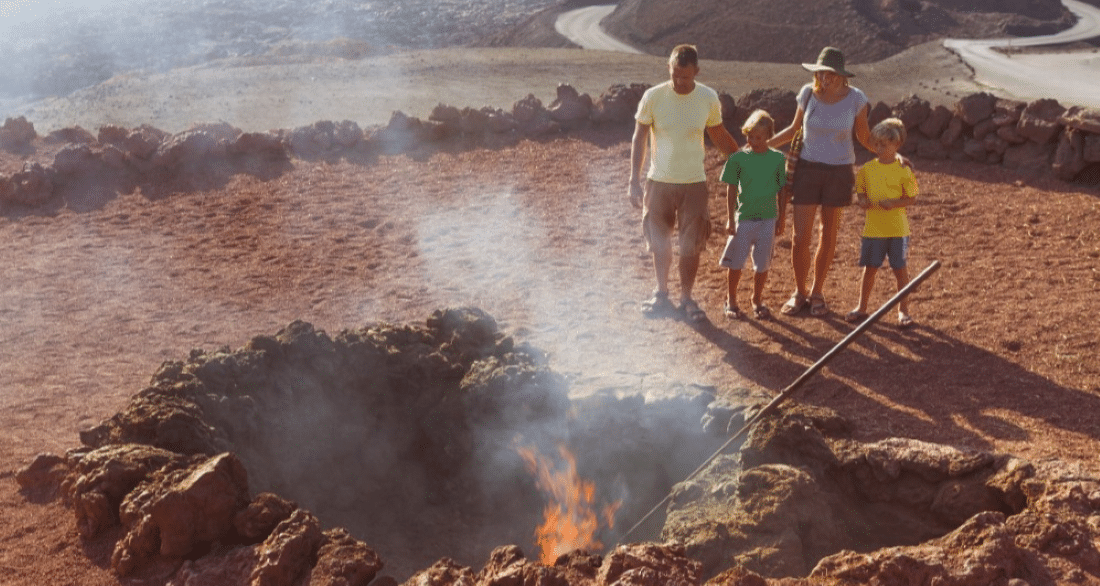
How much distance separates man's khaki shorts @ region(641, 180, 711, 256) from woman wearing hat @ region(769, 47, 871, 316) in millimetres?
580

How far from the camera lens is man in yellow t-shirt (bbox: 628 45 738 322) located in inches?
275

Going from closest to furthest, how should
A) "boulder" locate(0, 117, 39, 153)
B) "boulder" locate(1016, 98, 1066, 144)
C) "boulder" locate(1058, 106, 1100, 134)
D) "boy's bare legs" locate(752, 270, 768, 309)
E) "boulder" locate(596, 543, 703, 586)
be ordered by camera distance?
"boulder" locate(596, 543, 703, 586), "boy's bare legs" locate(752, 270, 768, 309), "boulder" locate(1058, 106, 1100, 134), "boulder" locate(1016, 98, 1066, 144), "boulder" locate(0, 117, 39, 153)

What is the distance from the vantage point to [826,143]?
22.9 feet

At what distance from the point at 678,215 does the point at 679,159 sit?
1.46 ft

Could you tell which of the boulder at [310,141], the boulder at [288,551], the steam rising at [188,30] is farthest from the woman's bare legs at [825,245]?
the steam rising at [188,30]

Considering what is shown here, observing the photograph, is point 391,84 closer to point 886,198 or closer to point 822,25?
point 822,25

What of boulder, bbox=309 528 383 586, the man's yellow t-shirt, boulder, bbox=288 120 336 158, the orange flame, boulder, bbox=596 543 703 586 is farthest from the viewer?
boulder, bbox=288 120 336 158

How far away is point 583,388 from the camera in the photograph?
18.6ft

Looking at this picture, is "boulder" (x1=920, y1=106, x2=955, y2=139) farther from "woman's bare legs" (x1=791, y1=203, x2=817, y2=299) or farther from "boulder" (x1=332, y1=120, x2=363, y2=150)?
"boulder" (x1=332, y1=120, x2=363, y2=150)

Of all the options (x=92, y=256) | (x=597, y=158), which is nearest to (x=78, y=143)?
(x=92, y=256)

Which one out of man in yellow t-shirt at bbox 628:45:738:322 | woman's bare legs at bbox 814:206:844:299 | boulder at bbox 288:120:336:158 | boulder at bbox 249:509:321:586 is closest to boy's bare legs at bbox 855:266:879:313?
woman's bare legs at bbox 814:206:844:299

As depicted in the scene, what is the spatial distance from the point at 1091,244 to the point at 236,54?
2332cm

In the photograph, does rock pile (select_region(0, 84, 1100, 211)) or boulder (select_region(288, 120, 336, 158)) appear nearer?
rock pile (select_region(0, 84, 1100, 211))

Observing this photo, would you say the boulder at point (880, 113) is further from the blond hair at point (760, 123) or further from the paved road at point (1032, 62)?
the paved road at point (1032, 62)
